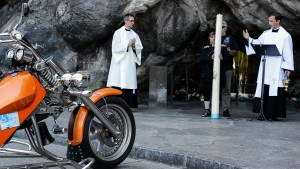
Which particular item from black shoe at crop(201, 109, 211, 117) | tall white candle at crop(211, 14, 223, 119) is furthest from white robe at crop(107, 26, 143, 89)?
tall white candle at crop(211, 14, 223, 119)

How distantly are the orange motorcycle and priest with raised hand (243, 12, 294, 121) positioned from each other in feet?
16.7

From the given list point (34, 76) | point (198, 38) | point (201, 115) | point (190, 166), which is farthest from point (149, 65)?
point (34, 76)

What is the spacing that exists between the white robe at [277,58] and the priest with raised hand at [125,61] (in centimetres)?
282

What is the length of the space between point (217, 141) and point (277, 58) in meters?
3.52

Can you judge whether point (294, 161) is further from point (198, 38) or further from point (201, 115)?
point (198, 38)

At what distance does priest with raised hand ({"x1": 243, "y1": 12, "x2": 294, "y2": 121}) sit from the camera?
996cm

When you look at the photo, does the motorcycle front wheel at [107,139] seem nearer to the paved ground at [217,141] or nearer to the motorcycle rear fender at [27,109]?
the motorcycle rear fender at [27,109]

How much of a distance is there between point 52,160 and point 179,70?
10.4 meters

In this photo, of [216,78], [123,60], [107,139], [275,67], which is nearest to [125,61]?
[123,60]

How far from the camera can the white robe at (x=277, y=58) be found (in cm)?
995

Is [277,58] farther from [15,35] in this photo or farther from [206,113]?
[15,35]

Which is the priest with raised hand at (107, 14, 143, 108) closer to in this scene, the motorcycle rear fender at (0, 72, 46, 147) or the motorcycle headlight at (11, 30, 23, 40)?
the motorcycle rear fender at (0, 72, 46, 147)

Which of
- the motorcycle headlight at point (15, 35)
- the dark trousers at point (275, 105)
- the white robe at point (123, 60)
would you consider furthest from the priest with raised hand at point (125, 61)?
the motorcycle headlight at point (15, 35)

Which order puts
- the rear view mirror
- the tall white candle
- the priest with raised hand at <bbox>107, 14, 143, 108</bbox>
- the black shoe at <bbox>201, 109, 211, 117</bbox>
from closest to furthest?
the rear view mirror → the tall white candle → the black shoe at <bbox>201, 109, 211, 117</bbox> → the priest with raised hand at <bbox>107, 14, 143, 108</bbox>
